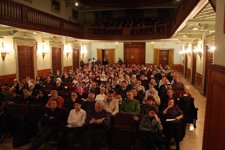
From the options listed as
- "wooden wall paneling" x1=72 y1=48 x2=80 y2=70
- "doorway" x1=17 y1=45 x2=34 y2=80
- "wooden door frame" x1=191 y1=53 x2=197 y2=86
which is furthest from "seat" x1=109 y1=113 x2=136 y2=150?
"wooden wall paneling" x1=72 y1=48 x2=80 y2=70

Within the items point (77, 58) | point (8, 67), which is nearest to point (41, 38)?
point (8, 67)

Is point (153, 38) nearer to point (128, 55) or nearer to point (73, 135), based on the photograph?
point (128, 55)

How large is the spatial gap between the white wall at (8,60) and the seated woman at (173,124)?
26.9ft

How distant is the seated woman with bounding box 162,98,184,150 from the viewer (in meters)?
5.10

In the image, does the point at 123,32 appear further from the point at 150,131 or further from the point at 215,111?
the point at 215,111

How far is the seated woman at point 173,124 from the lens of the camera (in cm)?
510

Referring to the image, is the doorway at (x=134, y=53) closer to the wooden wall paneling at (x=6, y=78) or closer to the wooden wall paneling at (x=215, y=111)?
the wooden wall paneling at (x=6, y=78)

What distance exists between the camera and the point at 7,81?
10.6 m

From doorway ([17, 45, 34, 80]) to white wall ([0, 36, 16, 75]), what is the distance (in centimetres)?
54

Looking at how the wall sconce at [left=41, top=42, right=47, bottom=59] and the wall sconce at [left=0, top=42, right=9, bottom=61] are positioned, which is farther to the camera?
the wall sconce at [left=41, top=42, right=47, bottom=59]

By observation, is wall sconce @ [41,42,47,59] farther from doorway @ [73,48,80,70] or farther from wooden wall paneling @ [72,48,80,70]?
doorway @ [73,48,80,70]

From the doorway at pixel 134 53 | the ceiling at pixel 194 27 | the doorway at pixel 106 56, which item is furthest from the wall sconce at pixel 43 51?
the doorway at pixel 134 53

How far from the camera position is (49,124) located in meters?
5.38

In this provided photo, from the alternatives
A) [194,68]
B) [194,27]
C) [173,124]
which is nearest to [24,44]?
[194,27]
